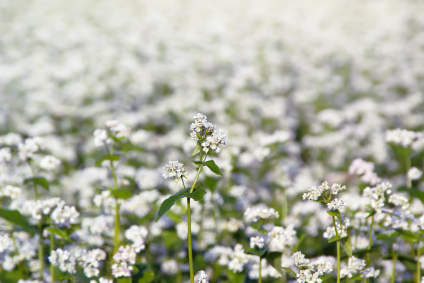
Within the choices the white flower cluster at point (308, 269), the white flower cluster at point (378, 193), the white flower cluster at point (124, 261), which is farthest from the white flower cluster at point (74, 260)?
the white flower cluster at point (378, 193)

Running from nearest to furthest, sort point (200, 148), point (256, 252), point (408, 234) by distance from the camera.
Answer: point (200, 148), point (256, 252), point (408, 234)

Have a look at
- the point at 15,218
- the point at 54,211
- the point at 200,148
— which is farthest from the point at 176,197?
the point at 15,218

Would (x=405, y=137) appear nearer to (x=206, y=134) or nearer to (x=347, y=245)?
(x=347, y=245)

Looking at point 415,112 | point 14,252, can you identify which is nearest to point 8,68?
point 14,252

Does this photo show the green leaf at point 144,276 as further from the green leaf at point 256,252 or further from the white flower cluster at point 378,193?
the white flower cluster at point 378,193

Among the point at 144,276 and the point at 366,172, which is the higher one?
the point at 366,172

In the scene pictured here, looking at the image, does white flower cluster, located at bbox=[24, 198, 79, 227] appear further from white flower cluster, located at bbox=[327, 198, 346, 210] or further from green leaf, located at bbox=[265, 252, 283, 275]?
white flower cluster, located at bbox=[327, 198, 346, 210]

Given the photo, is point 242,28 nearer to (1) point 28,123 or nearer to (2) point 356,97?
(2) point 356,97
